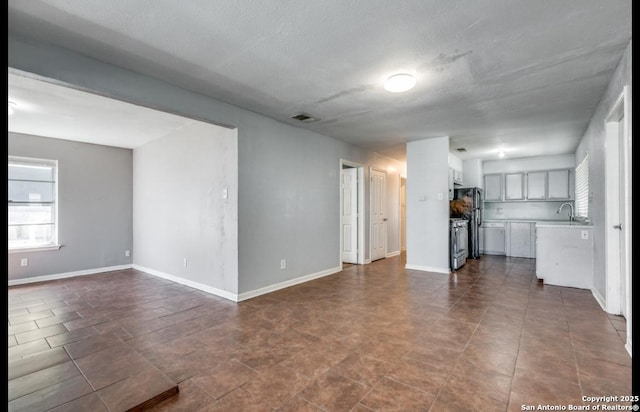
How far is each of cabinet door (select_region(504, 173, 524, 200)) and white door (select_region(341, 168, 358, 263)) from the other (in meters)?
4.07

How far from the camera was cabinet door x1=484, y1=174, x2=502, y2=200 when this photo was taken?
7660 mm

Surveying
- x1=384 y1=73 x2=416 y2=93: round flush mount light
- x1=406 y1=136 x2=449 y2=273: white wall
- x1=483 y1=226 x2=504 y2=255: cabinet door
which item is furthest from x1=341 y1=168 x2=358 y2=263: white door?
x1=483 y1=226 x2=504 y2=255: cabinet door

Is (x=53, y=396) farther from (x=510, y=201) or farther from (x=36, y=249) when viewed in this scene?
(x=510, y=201)

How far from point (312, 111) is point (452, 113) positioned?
1.89 m

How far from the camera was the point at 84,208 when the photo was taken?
225 inches

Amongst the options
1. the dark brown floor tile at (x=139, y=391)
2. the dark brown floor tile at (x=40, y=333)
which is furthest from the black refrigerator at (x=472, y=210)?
the dark brown floor tile at (x=40, y=333)

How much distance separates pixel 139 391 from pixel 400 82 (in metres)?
3.20

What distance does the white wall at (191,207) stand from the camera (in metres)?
3.98

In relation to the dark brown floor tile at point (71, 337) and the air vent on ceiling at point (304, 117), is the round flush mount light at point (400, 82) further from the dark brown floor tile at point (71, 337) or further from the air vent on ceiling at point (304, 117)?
the dark brown floor tile at point (71, 337)

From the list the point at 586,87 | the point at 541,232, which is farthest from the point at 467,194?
the point at 586,87

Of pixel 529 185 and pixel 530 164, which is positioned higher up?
pixel 530 164

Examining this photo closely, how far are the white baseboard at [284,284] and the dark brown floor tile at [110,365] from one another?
150 cm

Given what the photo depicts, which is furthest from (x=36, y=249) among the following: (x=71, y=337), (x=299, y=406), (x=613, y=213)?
(x=613, y=213)

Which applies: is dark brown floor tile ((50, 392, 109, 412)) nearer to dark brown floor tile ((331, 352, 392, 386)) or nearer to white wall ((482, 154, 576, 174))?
dark brown floor tile ((331, 352, 392, 386))
